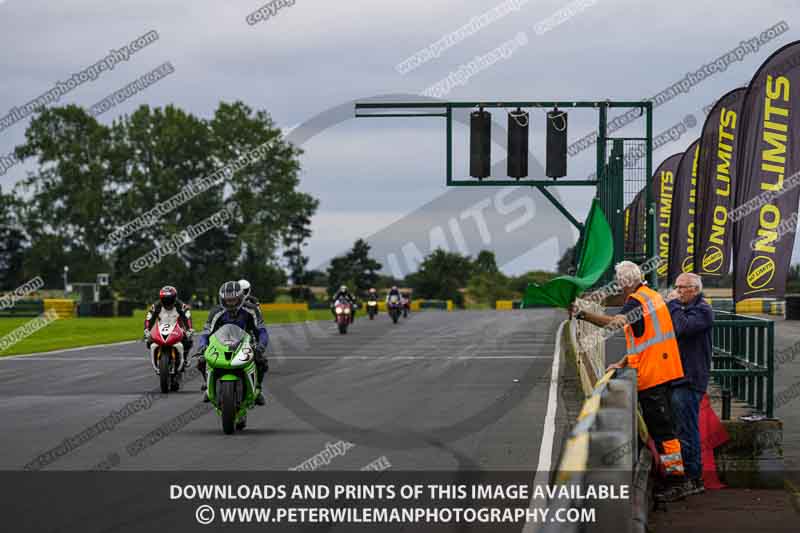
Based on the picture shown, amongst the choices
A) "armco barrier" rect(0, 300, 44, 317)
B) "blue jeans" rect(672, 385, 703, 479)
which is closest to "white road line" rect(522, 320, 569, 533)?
"blue jeans" rect(672, 385, 703, 479)

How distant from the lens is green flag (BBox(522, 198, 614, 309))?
7.55 m

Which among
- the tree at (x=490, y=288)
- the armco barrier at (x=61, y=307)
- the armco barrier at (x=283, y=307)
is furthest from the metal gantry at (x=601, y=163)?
the tree at (x=490, y=288)

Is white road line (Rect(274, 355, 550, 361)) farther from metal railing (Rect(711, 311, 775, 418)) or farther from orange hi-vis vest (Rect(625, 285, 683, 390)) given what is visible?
orange hi-vis vest (Rect(625, 285, 683, 390))

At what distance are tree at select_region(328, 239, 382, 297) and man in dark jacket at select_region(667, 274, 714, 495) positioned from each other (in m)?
153

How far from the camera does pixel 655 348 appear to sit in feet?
28.7

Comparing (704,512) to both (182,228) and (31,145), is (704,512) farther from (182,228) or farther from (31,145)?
(31,145)

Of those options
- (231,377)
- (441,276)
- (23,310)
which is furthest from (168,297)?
(441,276)

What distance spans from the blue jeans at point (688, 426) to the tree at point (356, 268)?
15342 cm

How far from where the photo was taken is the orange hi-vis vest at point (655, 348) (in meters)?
8.71

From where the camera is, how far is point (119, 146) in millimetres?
95375

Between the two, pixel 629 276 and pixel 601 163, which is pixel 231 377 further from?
pixel 601 163

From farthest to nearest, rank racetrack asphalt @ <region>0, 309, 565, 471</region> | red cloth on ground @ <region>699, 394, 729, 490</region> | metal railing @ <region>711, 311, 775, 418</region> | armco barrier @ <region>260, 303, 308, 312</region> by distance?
armco barrier @ <region>260, 303, 308, 312</region> < racetrack asphalt @ <region>0, 309, 565, 471</region> < metal railing @ <region>711, 311, 775, 418</region> < red cloth on ground @ <region>699, 394, 729, 490</region>

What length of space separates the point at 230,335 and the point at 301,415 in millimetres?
1949

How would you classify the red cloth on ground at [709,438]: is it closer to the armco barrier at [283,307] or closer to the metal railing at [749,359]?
the metal railing at [749,359]
